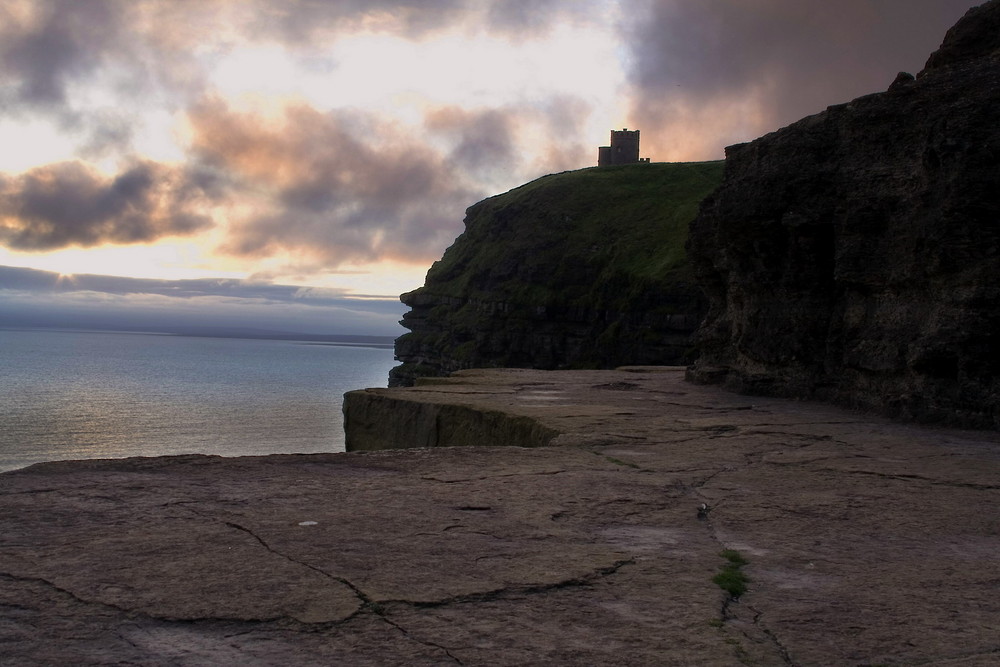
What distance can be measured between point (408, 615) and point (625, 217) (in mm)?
69924

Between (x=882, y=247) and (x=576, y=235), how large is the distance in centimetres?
6127

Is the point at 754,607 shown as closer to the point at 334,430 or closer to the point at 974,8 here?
the point at 974,8

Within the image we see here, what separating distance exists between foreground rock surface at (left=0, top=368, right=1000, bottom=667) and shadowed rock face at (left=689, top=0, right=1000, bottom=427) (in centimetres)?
203

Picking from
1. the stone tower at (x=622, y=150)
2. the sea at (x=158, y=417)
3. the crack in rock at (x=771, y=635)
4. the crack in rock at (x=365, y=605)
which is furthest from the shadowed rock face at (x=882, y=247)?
the stone tower at (x=622, y=150)

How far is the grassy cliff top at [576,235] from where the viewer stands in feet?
211

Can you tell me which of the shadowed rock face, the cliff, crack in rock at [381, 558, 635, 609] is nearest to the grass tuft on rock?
crack in rock at [381, 558, 635, 609]

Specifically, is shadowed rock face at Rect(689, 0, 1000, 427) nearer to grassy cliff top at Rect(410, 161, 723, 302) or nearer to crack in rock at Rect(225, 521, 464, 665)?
crack in rock at Rect(225, 521, 464, 665)

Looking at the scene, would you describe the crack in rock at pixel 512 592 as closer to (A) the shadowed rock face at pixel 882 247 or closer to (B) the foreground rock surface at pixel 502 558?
(B) the foreground rock surface at pixel 502 558

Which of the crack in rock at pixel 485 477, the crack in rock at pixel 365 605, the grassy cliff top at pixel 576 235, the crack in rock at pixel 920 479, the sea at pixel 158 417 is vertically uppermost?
the grassy cliff top at pixel 576 235

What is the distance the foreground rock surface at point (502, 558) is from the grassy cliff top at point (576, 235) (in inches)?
2072

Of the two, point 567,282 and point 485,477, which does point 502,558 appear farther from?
point 567,282

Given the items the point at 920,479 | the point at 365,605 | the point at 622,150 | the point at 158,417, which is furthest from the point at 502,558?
the point at 622,150

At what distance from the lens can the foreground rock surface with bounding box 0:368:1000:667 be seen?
8.58 feet

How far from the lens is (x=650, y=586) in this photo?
10.4ft
